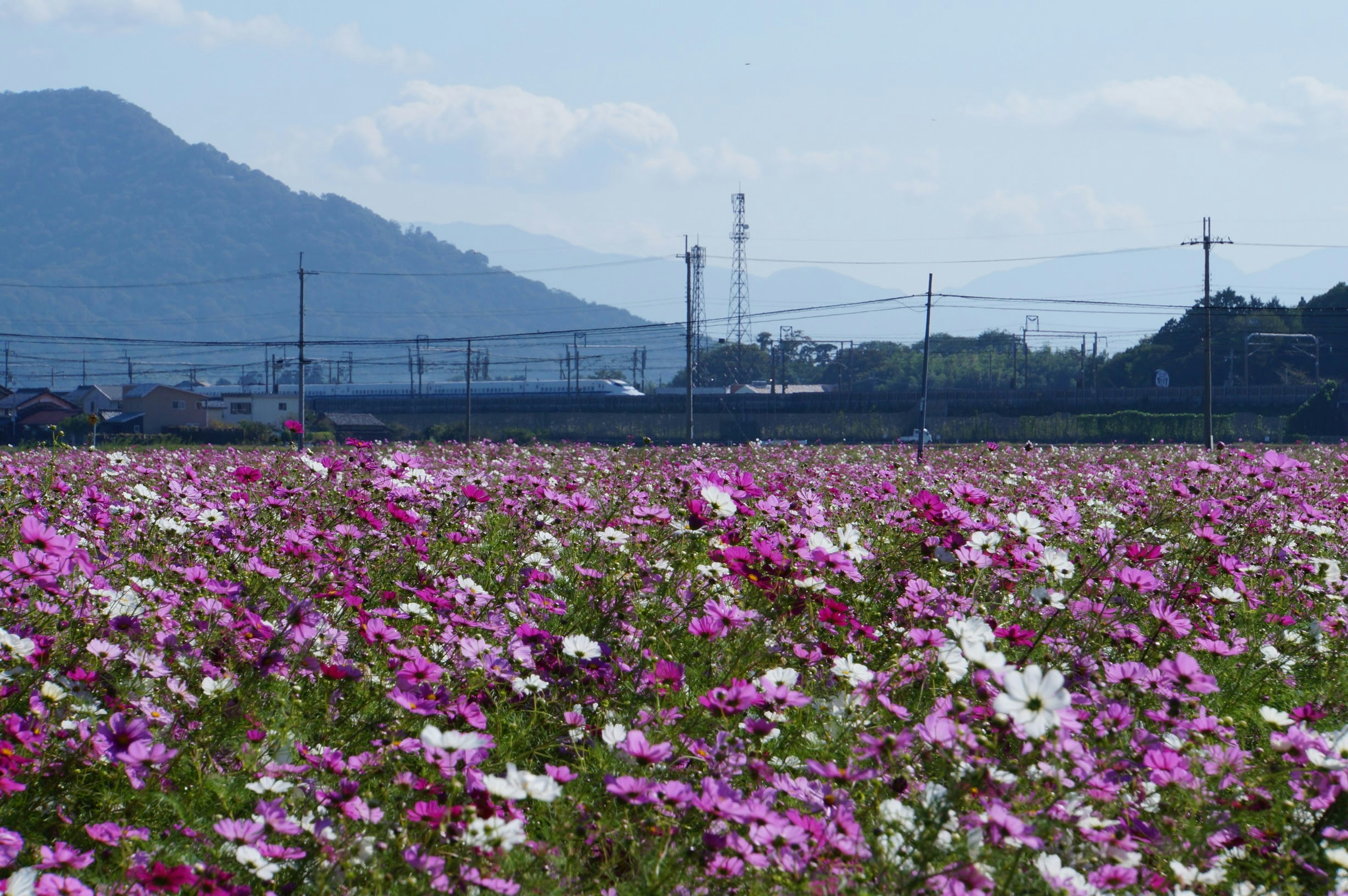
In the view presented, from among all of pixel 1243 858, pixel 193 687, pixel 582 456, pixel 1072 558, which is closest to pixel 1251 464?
pixel 1072 558

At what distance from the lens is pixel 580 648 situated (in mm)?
2340

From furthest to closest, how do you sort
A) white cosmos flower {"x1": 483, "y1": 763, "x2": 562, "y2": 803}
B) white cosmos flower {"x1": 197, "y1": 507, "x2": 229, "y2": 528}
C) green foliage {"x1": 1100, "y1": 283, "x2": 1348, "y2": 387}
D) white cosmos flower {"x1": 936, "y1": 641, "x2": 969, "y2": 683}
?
1. green foliage {"x1": 1100, "y1": 283, "x2": 1348, "y2": 387}
2. white cosmos flower {"x1": 197, "y1": 507, "x2": 229, "y2": 528}
3. white cosmos flower {"x1": 936, "y1": 641, "x2": 969, "y2": 683}
4. white cosmos flower {"x1": 483, "y1": 763, "x2": 562, "y2": 803}

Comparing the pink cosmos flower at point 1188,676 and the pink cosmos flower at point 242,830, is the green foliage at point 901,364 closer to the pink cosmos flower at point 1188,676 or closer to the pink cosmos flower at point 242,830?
the pink cosmos flower at point 1188,676

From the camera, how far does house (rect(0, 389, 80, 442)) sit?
45.8 metres

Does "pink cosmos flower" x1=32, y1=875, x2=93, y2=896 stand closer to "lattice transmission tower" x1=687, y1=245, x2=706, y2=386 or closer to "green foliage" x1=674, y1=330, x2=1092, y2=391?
"lattice transmission tower" x1=687, y1=245, x2=706, y2=386

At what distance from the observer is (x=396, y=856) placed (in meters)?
1.67

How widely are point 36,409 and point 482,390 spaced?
23.3m

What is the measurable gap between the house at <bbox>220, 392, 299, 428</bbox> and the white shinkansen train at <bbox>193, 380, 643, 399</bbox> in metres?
1.33

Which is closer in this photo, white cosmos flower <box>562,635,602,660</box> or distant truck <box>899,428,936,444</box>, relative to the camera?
white cosmos flower <box>562,635,602,660</box>

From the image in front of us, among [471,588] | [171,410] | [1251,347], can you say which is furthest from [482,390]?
[471,588]

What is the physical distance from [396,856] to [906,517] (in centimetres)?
233

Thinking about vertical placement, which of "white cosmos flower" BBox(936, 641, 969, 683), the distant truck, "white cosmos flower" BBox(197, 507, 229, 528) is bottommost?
the distant truck

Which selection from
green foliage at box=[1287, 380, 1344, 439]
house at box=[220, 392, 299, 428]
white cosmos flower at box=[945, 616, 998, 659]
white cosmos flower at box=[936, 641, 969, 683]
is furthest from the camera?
house at box=[220, 392, 299, 428]

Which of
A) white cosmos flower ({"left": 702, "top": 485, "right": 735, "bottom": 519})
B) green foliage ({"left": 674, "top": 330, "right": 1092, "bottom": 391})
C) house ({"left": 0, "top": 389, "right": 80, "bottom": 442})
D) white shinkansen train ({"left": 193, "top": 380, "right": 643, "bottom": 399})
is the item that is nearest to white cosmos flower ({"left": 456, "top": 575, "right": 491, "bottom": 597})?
white cosmos flower ({"left": 702, "top": 485, "right": 735, "bottom": 519})
